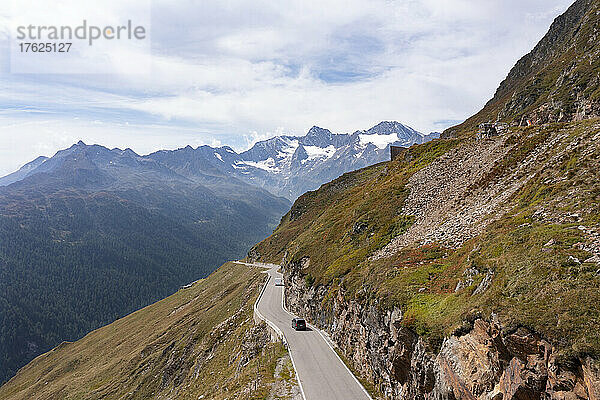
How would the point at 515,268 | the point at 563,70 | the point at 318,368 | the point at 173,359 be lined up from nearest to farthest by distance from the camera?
the point at 515,268 < the point at 318,368 < the point at 173,359 < the point at 563,70

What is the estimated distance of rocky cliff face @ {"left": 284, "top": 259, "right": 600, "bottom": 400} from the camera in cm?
1170

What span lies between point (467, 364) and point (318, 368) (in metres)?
18.8

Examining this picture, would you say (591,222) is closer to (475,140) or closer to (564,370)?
(564,370)

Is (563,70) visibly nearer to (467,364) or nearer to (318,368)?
(318,368)

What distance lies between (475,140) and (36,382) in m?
172

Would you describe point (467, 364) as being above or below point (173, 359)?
above

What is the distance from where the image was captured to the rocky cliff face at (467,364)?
1170cm

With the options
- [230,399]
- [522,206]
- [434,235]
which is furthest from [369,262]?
[230,399]

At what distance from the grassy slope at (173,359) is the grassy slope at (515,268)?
49.4 ft

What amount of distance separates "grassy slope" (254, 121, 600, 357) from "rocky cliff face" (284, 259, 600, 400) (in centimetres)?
58

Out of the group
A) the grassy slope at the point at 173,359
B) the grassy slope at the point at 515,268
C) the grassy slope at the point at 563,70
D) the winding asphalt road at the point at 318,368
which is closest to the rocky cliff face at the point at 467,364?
the grassy slope at the point at 515,268


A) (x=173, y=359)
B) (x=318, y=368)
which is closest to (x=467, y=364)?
(x=318, y=368)

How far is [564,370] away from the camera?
11.5 metres

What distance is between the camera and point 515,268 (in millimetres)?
16703
